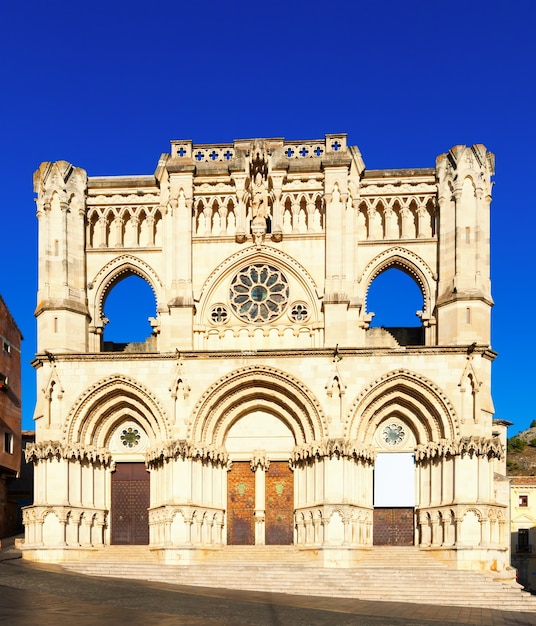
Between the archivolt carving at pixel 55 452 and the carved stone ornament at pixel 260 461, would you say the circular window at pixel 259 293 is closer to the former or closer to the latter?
the carved stone ornament at pixel 260 461

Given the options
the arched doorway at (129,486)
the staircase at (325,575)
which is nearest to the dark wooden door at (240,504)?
the staircase at (325,575)

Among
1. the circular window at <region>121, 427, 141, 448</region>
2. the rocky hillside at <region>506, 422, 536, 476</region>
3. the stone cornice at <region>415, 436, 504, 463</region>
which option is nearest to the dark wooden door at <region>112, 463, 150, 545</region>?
the circular window at <region>121, 427, 141, 448</region>

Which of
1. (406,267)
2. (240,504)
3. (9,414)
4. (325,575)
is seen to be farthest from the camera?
(9,414)

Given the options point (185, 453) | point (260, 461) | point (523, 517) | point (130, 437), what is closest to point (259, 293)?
point (260, 461)

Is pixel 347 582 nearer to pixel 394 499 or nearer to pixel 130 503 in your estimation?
pixel 394 499

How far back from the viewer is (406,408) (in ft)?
106

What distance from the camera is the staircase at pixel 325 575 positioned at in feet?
88.3

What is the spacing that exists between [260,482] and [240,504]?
1.03 m

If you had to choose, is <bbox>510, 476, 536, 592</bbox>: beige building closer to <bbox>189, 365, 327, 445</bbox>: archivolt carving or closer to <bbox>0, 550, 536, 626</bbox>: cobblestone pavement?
<bbox>189, 365, 327, 445</bbox>: archivolt carving

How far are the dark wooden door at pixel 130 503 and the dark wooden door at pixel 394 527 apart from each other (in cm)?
792

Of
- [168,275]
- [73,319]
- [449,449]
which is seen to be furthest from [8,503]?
[449,449]

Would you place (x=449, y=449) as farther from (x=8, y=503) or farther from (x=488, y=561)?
(x=8, y=503)

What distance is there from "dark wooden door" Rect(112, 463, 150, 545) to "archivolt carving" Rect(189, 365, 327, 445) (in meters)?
2.97

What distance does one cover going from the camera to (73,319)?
3369 centimetres
